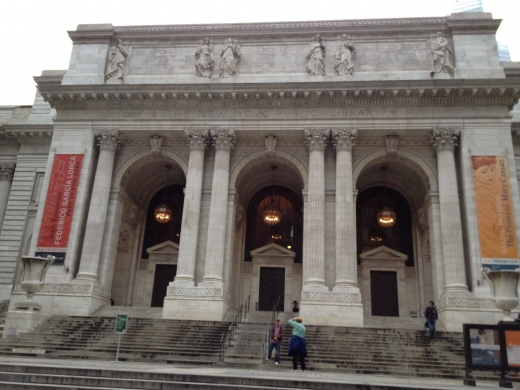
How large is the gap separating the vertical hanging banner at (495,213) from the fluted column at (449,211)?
98 cm

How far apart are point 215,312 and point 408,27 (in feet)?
63.0

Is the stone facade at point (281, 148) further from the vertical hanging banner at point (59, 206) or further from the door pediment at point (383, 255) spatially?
the vertical hanging banner at point (59, 206)

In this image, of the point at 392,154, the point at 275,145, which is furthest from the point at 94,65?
the point at 392,154

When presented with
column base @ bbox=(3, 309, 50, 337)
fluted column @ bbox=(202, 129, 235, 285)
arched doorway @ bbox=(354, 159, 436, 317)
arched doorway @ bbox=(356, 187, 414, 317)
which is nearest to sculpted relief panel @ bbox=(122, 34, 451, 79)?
fluted column @ bbox=(202, 129, 235, 285)

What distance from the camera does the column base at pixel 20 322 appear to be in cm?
1986

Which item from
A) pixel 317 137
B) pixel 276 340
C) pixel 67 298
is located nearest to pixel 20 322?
pixel 67 298

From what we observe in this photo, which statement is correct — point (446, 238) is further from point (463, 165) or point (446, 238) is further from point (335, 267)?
point (335, 267)

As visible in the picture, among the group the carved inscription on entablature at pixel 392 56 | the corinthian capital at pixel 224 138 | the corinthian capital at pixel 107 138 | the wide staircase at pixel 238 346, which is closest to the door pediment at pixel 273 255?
the corinthian capital at pixel 224 138

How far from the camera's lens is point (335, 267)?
2314cm

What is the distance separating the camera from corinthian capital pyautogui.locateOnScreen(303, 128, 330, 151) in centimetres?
2483

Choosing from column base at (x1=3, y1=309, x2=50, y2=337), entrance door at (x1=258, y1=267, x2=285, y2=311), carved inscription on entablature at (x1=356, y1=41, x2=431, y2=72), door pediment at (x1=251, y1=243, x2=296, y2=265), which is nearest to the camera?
column base at (x1=3, y1=309, x2=50, y2=337)

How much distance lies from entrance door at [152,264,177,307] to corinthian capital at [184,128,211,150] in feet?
27.4

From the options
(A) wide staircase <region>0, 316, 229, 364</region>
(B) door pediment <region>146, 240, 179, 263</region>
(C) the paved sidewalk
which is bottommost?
(C) the paved sidewalk

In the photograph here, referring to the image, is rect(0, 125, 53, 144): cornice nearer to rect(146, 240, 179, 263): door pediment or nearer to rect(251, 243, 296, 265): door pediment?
rect(146, 240, 179, 263): door pediment
